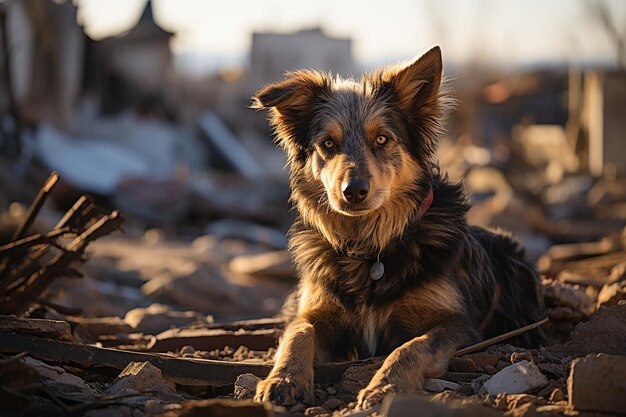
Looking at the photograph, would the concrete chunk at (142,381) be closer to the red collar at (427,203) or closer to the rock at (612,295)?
the red collar at (427,203)

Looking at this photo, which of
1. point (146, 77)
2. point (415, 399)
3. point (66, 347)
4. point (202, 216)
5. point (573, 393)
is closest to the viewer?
point (415, 399)

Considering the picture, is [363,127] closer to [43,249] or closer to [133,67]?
[43,249]

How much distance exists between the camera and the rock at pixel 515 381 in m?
4.44

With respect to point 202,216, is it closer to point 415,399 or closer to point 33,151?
point 33,151

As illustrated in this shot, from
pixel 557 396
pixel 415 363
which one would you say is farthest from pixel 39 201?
pixel 557 396

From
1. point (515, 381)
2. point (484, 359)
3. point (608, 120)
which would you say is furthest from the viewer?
point (608, 120)

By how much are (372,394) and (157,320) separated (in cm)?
368

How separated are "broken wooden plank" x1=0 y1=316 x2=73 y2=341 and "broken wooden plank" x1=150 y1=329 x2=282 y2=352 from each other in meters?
1.13

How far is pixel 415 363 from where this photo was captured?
4734 mm

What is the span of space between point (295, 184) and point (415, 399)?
292cm

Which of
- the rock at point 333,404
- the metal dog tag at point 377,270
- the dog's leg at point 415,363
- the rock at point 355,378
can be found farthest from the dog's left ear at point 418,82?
the rock at point 333,404

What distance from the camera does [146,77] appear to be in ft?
120

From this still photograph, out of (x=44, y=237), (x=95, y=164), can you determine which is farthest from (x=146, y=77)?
(x=44, y=237)

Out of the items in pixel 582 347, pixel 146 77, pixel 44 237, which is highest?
pixel 146 77
